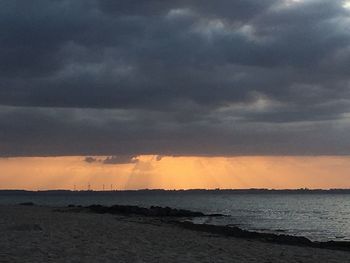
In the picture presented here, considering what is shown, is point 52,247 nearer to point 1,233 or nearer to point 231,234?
point 1,233

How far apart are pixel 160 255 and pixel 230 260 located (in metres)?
2.58

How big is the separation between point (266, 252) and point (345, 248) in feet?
34.2

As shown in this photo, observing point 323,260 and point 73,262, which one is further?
point 323,260

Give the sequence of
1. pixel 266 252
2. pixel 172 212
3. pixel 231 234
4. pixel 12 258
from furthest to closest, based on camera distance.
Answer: pixel 172 212, pixel 231 234, pixel 266 252, pixel 12 258

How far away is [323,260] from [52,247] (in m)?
10.8

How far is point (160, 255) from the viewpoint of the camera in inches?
794

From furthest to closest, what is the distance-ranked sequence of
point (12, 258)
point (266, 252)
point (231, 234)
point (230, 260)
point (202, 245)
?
1. point (231, 234)
2. point (202, 245)
3. point (266, 252)
4. point (230, 260)
5. point (12, 258)

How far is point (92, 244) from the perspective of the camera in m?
22.5

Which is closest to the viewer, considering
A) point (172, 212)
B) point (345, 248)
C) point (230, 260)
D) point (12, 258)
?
point (12, 258)

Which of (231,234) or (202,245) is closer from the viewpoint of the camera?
(202,245)

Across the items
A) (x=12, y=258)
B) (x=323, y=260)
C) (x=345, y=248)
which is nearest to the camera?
(x=12, y=258)

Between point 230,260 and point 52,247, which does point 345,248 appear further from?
point 52,247

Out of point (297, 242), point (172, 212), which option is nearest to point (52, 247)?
point (297, 242)

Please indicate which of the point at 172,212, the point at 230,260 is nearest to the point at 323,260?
the point at 230,260
